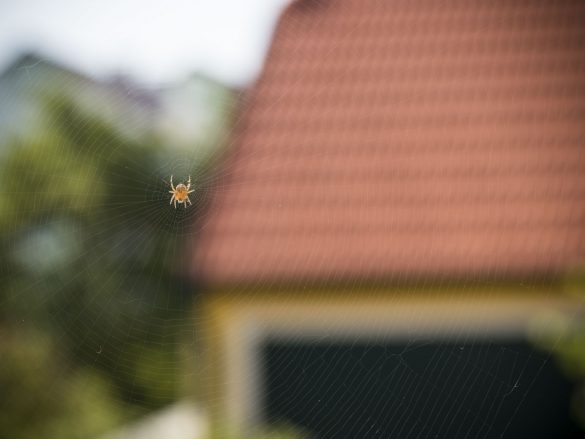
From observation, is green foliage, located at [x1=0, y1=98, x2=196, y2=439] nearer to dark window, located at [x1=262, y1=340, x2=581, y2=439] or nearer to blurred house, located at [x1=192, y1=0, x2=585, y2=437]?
blurred house, located at [x1=192, y1=0, x2=585, y2=437]

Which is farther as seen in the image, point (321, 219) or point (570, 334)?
point (321, 219)

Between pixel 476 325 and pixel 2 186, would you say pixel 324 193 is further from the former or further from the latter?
pixel 2 186

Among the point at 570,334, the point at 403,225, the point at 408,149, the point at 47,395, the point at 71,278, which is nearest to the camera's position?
the point at 570,334

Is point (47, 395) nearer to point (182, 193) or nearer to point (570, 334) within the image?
point (182, 193)

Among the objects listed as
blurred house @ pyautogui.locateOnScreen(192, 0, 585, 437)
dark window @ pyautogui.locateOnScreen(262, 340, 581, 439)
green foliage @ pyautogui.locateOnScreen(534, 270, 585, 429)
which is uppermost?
blurred house @ pyautogui.locateOnScreen(192, 0, 585, 437)

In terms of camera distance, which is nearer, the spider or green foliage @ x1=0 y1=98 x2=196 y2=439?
the spider

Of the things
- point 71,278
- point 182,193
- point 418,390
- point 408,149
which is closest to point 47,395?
point 71,278

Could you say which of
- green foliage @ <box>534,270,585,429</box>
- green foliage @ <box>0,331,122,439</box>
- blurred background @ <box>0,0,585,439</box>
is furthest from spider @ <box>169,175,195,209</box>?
green foliage @ <box>534,270,585,429</box>

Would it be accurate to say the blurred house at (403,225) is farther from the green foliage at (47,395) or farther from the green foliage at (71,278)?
the green foliage at (47,395)
